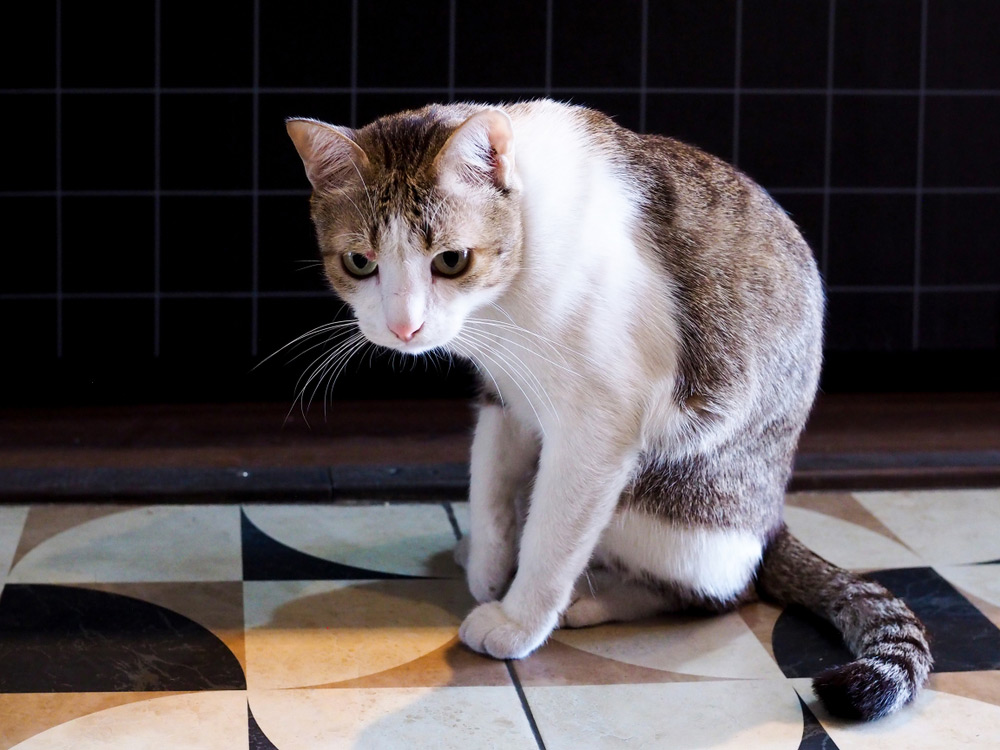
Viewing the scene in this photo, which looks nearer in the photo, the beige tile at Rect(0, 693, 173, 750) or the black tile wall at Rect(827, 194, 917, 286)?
the beige tile at Rect(0, 693, 173, 750)

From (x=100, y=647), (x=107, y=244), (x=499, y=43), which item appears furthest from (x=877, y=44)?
(x=100, y=647)

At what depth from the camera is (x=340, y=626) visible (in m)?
1.85

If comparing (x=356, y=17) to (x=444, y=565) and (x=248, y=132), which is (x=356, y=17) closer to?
(x=248, y=132)

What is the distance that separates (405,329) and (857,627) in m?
0.77

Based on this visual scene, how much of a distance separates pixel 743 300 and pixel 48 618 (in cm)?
111

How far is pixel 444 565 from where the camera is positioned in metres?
2.10

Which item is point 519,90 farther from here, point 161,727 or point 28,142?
point 161,727

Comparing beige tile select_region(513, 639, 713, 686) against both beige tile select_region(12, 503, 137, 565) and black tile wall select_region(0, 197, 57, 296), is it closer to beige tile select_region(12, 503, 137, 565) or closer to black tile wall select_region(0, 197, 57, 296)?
beige tile select_region(12, 503, 137, 565)

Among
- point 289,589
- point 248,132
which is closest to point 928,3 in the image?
point 248,132

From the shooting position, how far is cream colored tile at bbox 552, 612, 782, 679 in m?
1.75

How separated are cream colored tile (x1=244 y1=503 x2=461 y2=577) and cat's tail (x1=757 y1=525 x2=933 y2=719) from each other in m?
0.53

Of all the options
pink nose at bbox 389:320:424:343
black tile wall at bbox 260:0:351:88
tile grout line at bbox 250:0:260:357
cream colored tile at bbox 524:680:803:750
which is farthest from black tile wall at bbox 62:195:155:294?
cream colored tile at bbox 524:680:803:750

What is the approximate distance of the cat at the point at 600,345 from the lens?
1588 millimetres

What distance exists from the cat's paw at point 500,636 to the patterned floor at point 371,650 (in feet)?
0.07
